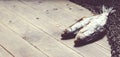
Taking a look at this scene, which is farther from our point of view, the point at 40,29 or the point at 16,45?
the point at 40,29

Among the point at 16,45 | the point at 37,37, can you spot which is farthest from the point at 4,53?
the point at 37,37

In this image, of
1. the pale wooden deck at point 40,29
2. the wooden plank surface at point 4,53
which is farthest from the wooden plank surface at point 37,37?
the wooden plank surface at point 4,53

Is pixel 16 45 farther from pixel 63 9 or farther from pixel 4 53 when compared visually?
pixel 63 9

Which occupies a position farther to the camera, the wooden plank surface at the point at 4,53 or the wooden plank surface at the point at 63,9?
the wooden plank surface at the point at 63,9

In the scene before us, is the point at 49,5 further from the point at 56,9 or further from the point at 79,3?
the point at 79,3

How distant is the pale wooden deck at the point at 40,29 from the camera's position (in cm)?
188

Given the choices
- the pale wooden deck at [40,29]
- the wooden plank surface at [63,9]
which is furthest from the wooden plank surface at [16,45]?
the wooden plank surface at [63,9]

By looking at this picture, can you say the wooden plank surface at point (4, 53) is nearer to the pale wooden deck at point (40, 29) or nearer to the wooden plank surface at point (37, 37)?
the pale wooden deck at point (40, 29)

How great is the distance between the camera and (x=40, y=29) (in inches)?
85.0

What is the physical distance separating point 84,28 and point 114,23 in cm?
33

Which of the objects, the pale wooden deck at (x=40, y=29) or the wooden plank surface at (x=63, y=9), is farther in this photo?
the wooden plank surface at (x=63, y=9)

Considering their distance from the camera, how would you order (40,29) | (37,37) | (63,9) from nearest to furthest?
(37,37)
(40,29)
(63,9)

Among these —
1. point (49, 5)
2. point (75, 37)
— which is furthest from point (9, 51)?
point (49, 5)

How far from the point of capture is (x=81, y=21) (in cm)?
212
